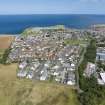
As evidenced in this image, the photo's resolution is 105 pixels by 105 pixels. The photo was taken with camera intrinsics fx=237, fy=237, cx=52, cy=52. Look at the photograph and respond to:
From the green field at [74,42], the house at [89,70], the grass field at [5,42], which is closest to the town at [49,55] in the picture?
the green field at [74,42]

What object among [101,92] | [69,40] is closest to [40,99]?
[101,92]

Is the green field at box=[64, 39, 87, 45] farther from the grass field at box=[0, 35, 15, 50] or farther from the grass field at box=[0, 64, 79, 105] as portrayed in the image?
the grass field at box=[0, 64, 79, 105]

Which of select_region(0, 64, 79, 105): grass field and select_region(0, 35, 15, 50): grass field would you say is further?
select_region(0, 35, 15, 50): grass field

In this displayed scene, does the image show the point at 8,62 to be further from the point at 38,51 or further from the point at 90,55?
the point at 90,55

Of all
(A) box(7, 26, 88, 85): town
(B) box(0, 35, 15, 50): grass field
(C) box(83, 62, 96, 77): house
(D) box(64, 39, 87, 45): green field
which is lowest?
(B) box(0, 35, 15, 50): grass field

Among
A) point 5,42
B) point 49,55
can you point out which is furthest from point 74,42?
point 5,42

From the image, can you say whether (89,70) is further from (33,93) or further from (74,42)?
(74,42)

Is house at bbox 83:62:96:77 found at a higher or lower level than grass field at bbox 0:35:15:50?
higher

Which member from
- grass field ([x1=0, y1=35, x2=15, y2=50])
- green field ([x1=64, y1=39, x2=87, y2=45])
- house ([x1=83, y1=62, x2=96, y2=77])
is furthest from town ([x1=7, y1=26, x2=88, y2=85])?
house ([x1=83, y1=62, x2=96, y2=77])
